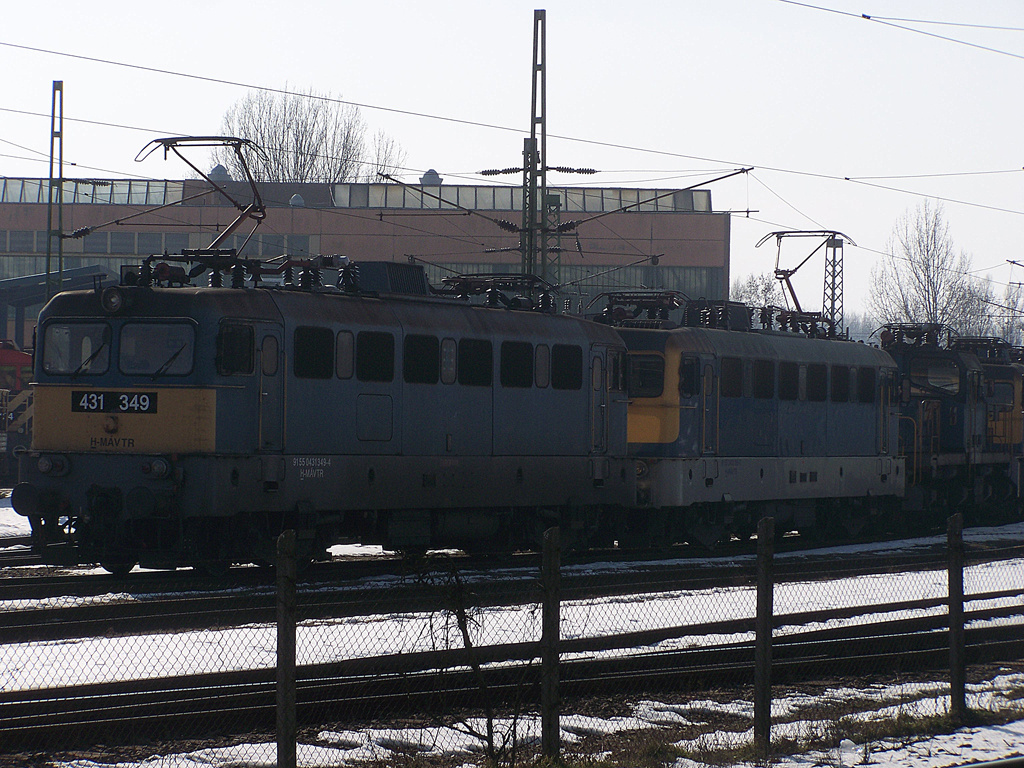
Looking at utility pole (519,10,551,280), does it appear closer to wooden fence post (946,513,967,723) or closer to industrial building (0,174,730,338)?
wooden fence post (946,513,967,723)

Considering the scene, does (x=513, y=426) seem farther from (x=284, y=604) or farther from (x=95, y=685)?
(x=284, y=604)

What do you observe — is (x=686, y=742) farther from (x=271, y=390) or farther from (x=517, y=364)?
(x=517, y=364)

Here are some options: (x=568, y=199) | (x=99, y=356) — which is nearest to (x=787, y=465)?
(x=99, y=356)

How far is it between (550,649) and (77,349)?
9.82m

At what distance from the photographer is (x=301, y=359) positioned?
16109 mm

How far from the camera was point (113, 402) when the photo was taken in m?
15.5

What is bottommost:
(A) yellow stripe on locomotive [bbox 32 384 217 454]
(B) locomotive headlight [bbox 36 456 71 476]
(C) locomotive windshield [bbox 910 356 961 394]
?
(B) locomotive headlight [bbox 36 456 71 476]

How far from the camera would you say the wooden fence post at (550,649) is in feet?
26.2

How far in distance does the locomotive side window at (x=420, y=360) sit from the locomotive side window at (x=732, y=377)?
629cm

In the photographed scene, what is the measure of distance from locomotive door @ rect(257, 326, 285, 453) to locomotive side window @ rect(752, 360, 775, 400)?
9.86 m

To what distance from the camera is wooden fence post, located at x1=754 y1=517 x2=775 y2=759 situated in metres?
8.61

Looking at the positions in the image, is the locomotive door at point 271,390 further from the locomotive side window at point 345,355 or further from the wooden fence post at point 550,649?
the wooden fence post at point 550,649

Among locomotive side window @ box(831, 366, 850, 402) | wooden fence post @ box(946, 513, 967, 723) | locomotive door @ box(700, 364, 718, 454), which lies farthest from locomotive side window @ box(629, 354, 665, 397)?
wooden fence post @ box(946, 513, 967, 723)

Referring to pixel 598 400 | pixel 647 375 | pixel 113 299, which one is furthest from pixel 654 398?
pixel 113 299
